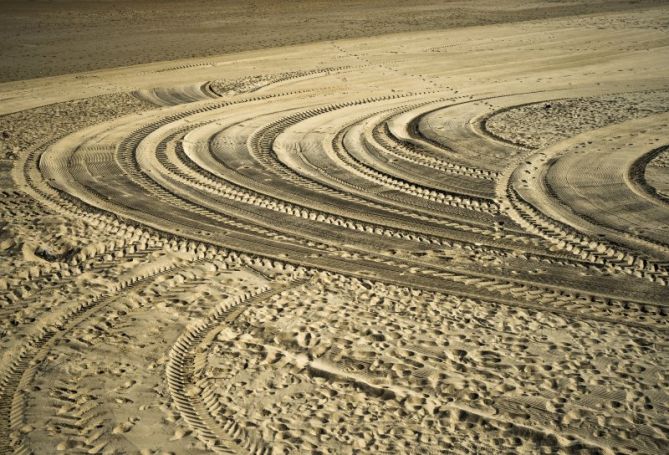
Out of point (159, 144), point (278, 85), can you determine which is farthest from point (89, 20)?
point (159, 144)

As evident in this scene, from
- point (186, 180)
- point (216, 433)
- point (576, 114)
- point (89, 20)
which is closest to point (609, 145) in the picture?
point (576, 114)

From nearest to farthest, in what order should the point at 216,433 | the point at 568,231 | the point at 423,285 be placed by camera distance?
the point at 216,433 < the point at 423,285 < the point at 568,231

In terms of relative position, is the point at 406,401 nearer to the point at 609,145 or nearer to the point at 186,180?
the point at 186,180

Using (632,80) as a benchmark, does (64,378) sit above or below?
below

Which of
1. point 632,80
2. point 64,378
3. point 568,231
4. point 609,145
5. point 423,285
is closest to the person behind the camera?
point 64,378

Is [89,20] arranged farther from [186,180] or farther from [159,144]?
[186,180]

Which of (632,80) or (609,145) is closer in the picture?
(609,145)
